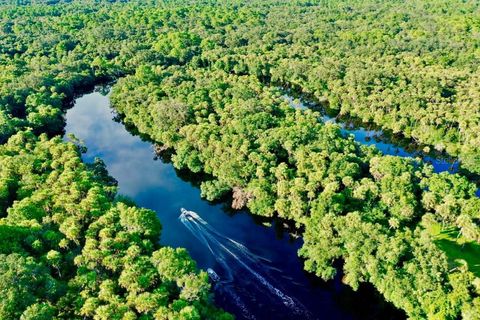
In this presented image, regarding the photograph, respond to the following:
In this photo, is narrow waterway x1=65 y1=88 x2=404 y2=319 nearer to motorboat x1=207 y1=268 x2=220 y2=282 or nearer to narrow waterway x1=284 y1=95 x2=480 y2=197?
motorboat x1=207 y1=268 x2=220 y2=282

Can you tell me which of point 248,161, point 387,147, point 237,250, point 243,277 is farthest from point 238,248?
point 387,147

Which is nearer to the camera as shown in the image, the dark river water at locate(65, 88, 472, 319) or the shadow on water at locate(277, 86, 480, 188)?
the dark river water at locate(65, 88, 472, 319)

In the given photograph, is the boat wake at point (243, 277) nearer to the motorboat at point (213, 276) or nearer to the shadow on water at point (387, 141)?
the motorboat at point (213, 276)

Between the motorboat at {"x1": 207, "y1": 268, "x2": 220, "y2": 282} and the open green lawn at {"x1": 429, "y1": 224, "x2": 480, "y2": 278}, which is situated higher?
the open green lawn at {"x1": 429, "y1": 224, "x2": 480, "y2": 278}

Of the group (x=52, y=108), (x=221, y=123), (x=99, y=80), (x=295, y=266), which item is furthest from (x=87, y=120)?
(x=295, y=266)

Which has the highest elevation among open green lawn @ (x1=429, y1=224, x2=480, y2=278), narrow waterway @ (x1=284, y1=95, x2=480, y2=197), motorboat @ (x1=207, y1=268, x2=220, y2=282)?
narrow waterway @ (x1=284, y1=95, x2=480, y2=197)

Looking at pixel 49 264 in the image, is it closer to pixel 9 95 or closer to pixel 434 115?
pixel 9 95

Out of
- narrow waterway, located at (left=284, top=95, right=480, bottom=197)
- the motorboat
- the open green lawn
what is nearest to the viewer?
the open green lawn

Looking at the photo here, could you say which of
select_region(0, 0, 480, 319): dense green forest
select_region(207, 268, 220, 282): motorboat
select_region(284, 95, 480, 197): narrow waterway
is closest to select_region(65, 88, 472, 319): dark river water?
A: select_region(207, 268, 220, 282): motorboat

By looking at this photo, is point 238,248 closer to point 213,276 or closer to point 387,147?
point 213,276
